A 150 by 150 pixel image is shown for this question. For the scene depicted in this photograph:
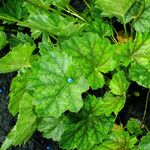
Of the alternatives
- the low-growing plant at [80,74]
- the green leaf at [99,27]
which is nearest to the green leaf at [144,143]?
the low-growing plant at [80,74]

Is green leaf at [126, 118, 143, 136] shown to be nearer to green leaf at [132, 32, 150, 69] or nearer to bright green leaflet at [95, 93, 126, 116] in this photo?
bright green leaflet at [95, 93, 126, 116]

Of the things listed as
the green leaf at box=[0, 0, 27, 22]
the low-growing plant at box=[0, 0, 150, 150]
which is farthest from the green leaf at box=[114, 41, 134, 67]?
the green leaf at box=[0, 0, 27, 22]

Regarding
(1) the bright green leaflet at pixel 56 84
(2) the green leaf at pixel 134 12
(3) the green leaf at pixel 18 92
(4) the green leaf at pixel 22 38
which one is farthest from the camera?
(4) the green leaf at pixel 22 38

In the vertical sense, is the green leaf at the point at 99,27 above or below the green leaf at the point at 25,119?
above

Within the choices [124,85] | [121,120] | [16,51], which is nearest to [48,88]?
[16,51]

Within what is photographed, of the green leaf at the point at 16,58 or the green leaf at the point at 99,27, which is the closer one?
the green leaf at the point at 16,58

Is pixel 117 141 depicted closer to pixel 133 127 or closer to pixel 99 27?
pixel 133 127

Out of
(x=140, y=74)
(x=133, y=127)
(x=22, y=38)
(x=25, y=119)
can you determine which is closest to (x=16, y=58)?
(x=25, y=119)

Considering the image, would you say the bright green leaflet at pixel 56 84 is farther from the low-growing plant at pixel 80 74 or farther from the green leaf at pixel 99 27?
the green leaf at pixel 99 27

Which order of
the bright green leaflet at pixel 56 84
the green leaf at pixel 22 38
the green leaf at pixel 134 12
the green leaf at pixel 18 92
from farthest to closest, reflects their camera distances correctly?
the green leaf at pixel 22 38 → the green leaf at pixel 134 12 → the green leaf at pixel 18 92 → the bright green leaflet at pixel 56 84
